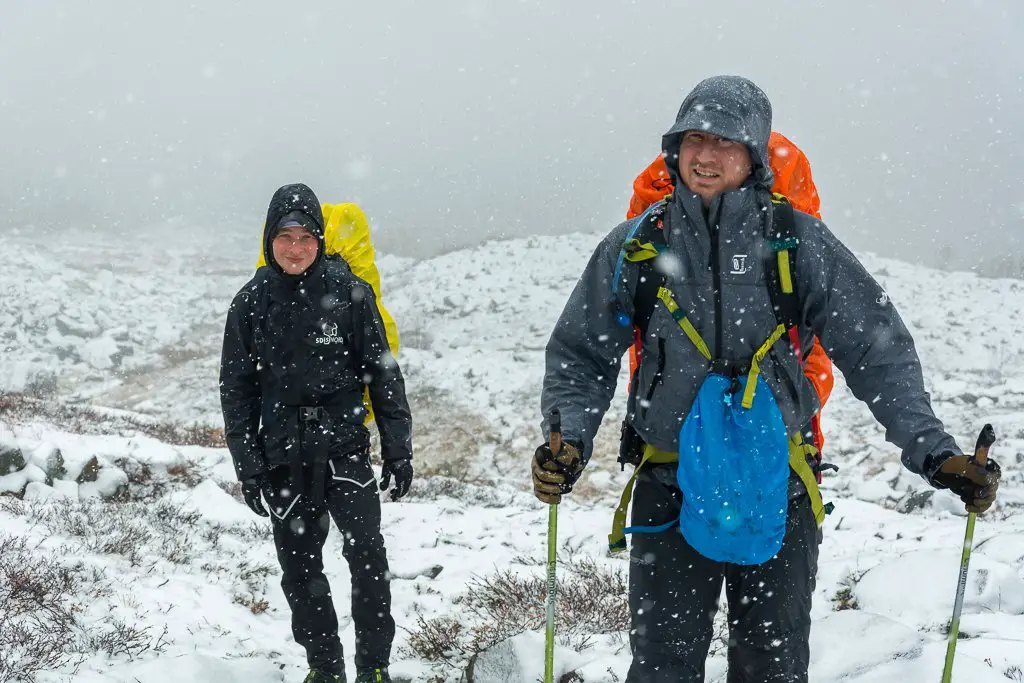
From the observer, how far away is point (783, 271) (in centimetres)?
224

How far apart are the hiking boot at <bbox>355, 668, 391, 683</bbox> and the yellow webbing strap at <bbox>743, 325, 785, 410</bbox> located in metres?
2.47

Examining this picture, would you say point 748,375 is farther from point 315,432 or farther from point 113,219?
point 113,219

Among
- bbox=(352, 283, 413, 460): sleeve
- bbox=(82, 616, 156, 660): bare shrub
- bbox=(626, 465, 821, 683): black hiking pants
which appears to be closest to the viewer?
bbox=(626, 465, 821, 683): black hiking pants

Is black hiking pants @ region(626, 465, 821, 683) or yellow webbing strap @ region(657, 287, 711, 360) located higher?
yellow webbing strap @ region(657, 287, 711, 360)

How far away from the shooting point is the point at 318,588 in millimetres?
3643

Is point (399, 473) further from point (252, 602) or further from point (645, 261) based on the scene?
point (252, 602)

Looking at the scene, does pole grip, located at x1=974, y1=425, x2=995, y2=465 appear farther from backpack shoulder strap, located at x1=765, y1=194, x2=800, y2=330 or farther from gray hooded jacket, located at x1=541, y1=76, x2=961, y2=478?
backpack shoulder strap, located at x1=765, y1=194, x2=800, y2=330

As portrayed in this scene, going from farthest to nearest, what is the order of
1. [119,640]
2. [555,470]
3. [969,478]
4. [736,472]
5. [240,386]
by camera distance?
[119,640] → [240,386] → [555,470] → [736,472] → [969,478]

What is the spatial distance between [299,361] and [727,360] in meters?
2.16

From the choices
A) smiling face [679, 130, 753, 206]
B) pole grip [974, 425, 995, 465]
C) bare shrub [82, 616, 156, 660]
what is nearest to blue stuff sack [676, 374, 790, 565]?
pole grip [974, 425, 995, 465]

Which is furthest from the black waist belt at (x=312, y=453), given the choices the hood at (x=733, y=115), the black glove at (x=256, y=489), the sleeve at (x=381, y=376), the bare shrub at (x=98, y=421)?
the bare shrub at (x=98, y=421)

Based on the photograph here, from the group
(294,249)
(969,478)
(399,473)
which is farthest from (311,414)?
(969,478)

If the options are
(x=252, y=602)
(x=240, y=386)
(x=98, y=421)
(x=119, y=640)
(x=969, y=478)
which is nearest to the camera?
(x=969, y=478)

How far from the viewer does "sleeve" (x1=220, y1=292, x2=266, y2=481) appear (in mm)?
3514
